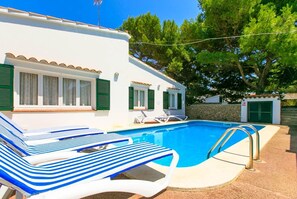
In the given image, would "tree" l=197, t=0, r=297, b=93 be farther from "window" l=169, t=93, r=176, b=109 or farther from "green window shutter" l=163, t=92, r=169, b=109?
"green window shutter" l=163, t=92, r=169, b=109

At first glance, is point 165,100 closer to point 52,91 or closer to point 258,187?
point 52,91

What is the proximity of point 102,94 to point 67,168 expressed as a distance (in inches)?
308

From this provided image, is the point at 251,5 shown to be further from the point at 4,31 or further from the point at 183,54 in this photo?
the point at 4,31

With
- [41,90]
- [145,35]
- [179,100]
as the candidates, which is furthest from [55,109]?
[145,35]

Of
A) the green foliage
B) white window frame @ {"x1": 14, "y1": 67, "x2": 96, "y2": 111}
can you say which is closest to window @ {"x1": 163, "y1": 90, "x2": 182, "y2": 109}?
the green foliage

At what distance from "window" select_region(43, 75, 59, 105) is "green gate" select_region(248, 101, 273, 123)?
47.7 feet

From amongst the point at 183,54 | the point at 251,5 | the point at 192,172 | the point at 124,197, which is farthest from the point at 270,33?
the point at 124,197

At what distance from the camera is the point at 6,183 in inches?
64.3

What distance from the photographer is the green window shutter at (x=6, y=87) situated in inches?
265

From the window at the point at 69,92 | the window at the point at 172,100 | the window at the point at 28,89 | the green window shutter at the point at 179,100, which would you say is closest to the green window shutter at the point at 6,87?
the window at the point at 28,89

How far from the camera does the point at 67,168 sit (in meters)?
2.36

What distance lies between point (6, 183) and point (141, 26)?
904 inches

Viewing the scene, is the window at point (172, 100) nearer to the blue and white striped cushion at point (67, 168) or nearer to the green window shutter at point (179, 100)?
the green window shutter at point (179, 100)

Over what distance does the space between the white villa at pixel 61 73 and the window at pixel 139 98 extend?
0.94 meters
